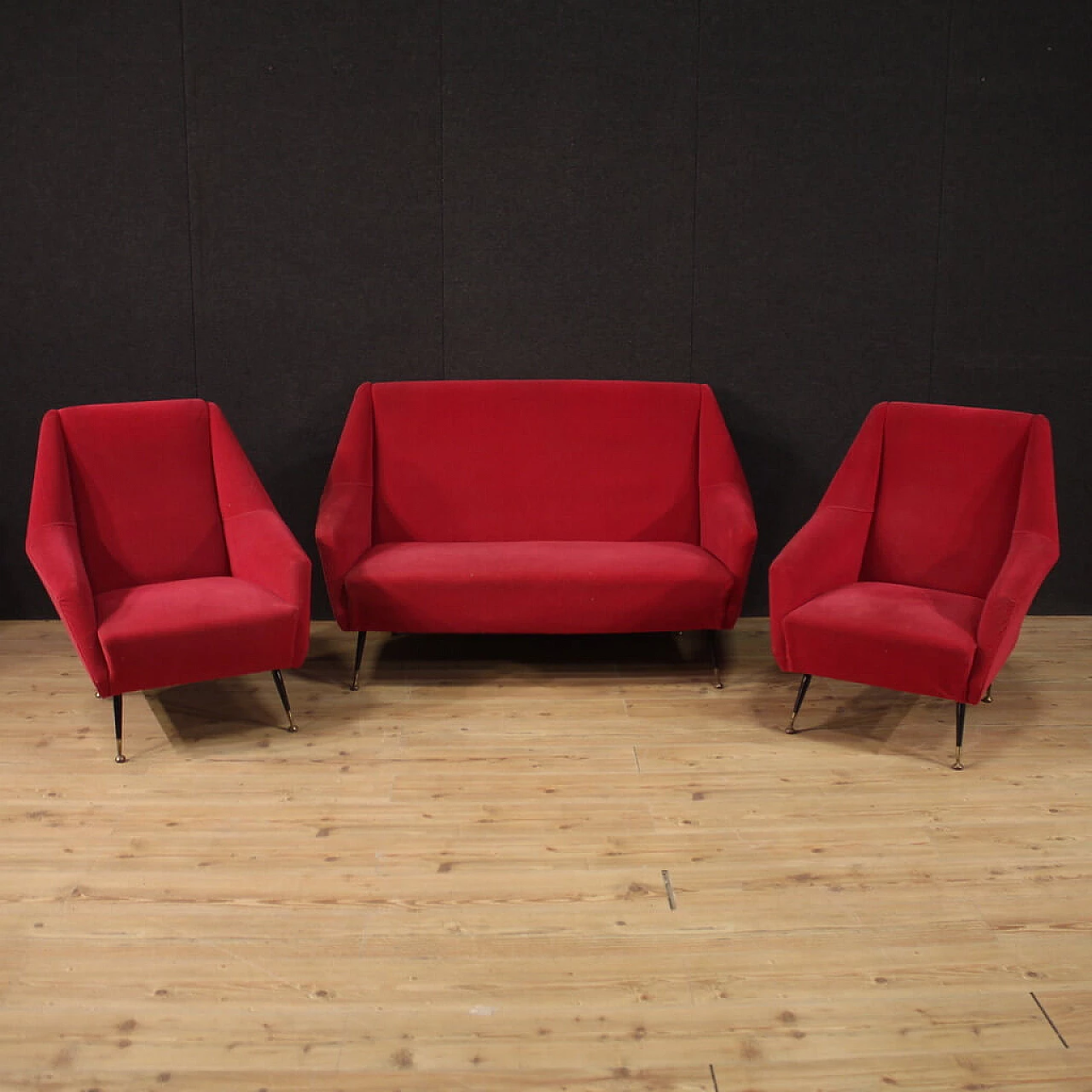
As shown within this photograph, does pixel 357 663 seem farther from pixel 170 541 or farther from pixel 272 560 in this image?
pixel 170 541

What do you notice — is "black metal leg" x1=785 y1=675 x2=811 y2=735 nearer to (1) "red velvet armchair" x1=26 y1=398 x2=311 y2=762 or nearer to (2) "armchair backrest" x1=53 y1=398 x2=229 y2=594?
(1) "red velvet armchair" x1=26 y1=398 x2=311 y2=762

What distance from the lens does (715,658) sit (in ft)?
13.9

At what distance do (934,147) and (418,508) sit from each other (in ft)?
8.37

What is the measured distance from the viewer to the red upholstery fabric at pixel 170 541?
11.8 ft

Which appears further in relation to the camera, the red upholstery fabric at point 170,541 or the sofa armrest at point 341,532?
the sofa armrest at point 341,532

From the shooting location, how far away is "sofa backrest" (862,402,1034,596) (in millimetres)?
3959

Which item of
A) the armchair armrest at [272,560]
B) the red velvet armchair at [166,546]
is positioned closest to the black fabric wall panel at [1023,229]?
the armchair armrest at [272,560]

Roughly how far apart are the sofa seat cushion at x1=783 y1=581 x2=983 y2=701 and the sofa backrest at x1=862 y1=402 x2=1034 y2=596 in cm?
24

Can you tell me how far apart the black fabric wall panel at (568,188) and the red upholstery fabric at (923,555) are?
111cm

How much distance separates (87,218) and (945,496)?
11.5 ft

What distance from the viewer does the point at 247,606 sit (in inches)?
144

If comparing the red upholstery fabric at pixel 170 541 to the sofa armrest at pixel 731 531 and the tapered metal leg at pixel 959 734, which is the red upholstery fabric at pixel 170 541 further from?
the tapered metal leg at pixel 959 734

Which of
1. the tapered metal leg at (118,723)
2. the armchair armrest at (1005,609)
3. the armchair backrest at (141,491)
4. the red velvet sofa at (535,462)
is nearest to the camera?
the armchair armrest at (1005,609)

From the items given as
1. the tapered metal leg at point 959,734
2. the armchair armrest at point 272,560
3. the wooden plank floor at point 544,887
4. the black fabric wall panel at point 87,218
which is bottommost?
the wooden plank floor at point 544,887
